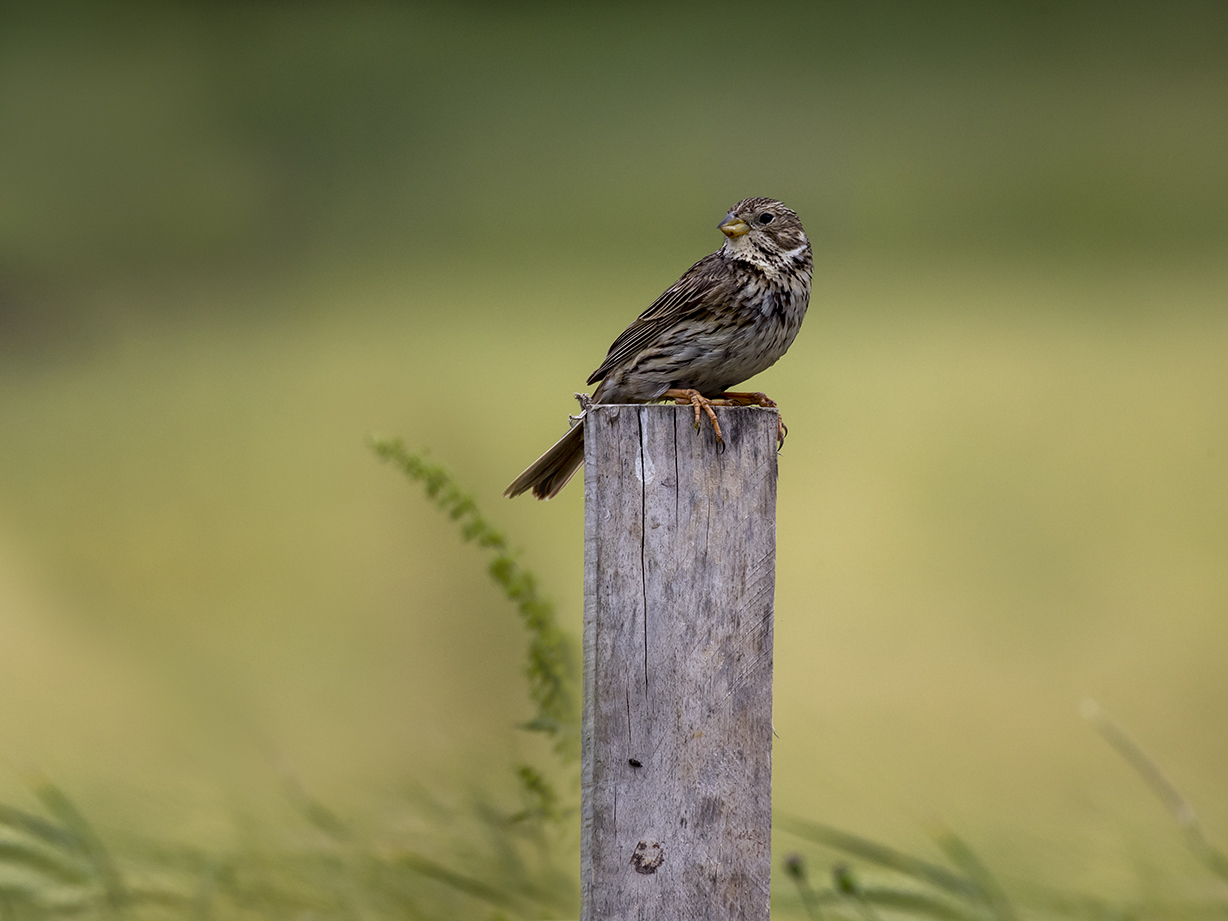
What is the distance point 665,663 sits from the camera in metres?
1.49

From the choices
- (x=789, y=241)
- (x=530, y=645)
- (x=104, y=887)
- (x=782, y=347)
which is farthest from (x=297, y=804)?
(x=789, y=241)

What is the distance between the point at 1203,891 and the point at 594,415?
1.76 m

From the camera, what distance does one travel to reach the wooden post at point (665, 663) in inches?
58.8

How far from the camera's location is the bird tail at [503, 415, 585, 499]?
197 cm

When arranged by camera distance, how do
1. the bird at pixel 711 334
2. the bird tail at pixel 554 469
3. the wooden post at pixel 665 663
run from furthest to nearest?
the bird at pixel 711 334, the bird tail at pixel 554 469, the wooden post at pixel 665 663

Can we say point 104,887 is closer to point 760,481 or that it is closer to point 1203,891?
point 760,481

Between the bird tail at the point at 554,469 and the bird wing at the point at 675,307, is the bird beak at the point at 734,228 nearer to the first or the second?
the bird wing at the point at 675,307

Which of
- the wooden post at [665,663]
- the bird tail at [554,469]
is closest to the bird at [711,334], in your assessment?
the bird tail at [554,469]

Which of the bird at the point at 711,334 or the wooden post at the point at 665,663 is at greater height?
the bird at the point at 711,334

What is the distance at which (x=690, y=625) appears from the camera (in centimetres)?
150

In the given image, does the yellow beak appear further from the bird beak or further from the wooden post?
the wooden post

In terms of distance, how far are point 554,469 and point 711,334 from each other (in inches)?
15.5

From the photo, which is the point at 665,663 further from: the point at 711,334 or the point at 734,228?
the point at 734,228

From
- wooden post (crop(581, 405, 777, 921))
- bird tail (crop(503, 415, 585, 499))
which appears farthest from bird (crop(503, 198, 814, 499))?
wooden post (crop(581, 405, 777, 921))
